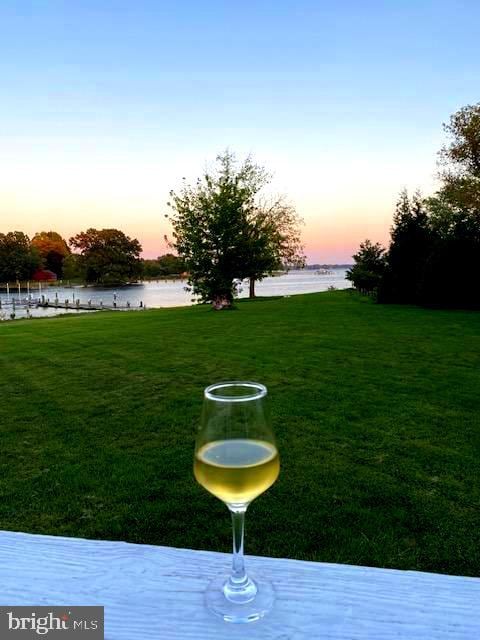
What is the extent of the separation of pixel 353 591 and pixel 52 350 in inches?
450

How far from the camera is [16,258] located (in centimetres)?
10994

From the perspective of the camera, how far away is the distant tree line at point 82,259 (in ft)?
363

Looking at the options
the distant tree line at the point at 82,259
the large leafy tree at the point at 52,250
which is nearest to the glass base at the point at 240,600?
the distant tree line at the point at 82,259

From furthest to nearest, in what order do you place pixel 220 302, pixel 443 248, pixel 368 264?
pixel 368 264 < pixel 220 302 < pixel 443 248

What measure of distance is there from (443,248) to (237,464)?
920 inches

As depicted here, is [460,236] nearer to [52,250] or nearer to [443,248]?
[443,248]

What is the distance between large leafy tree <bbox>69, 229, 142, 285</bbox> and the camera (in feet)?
388

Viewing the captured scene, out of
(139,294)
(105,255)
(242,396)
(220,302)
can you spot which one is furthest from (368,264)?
(105,255)

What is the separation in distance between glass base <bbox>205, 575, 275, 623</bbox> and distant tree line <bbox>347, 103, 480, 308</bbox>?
22.4m

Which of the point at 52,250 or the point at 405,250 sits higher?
the point at 52,250

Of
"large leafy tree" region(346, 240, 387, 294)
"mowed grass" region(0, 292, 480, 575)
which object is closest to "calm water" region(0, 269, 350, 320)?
"large leafy tree" region(346, 240, 387, 294)

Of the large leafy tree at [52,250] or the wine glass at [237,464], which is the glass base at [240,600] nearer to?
the wine glass at [237,464]

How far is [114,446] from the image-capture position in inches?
196

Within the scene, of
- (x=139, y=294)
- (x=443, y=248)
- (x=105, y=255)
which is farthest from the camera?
(x=105, y=255)
